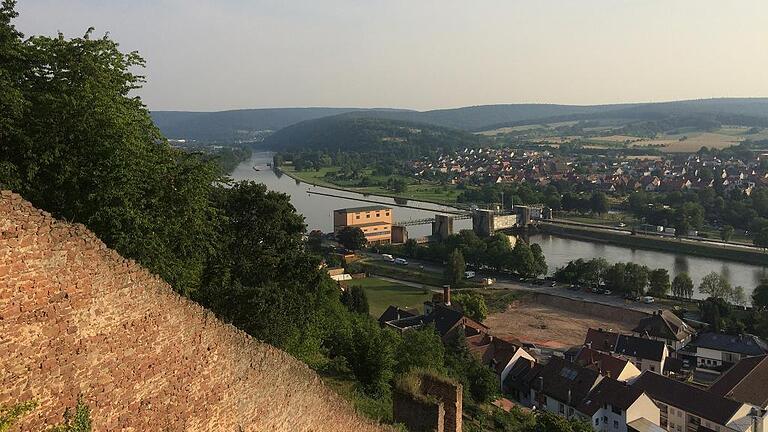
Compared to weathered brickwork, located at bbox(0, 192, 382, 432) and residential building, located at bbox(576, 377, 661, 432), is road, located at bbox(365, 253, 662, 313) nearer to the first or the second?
residential building, located at bbox(576, 377, 661, 432)

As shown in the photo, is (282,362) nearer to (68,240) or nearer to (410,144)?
(68,240)

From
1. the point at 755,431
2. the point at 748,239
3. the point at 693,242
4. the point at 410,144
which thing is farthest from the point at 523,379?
the point at 410,144

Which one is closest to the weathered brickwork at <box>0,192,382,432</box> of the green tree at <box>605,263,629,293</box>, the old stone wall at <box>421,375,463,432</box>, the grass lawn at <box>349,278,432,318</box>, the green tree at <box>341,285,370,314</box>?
the old stone wall at <box>421,375,463,432</box>

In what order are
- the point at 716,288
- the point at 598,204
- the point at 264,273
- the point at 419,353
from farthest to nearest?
the point at 598,204 → the point at 716,288 → the point at 419,353 → the point at 264,273

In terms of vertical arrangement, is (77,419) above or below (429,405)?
above

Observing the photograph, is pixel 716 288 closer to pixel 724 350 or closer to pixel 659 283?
pixel 659 283

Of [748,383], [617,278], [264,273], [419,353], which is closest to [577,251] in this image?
[617,278]

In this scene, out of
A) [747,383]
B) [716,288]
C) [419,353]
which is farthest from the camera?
[716,288]
